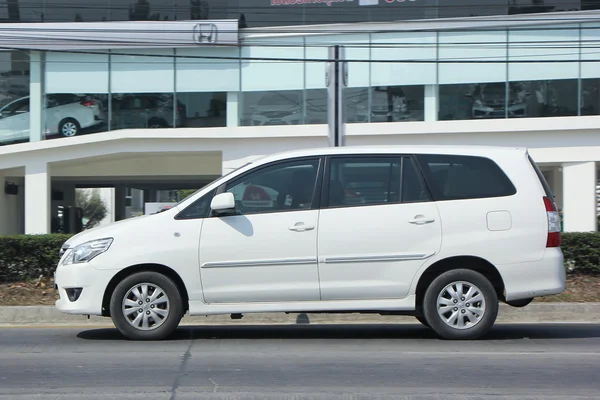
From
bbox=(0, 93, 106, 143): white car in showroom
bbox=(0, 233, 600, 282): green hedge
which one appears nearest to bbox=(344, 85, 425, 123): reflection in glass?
bbox=(0, 93, 106, 143): white car in showroom

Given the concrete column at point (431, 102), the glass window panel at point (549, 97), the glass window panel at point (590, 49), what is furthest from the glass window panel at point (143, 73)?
the glass window panel at point (590, 49)

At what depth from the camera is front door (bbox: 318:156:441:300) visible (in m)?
8.05

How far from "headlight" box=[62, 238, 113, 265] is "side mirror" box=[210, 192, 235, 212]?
3.85 feet

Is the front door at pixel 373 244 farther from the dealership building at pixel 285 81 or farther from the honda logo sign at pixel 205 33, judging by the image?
the honda logo sign at pixel 205 33

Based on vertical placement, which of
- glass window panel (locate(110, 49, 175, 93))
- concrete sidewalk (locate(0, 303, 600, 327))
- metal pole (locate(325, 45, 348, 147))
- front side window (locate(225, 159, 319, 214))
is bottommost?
concrete sidewalk (locate(0, 303, 600, 327))

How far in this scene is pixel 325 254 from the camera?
8.04 metres

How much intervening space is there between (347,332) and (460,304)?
1665mm

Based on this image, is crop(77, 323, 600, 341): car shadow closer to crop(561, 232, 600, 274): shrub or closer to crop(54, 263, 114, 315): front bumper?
crop(54, 263, 114, 315): front bumper

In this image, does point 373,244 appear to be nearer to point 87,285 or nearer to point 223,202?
point 223,202

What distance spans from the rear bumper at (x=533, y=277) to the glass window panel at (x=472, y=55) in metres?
13.9

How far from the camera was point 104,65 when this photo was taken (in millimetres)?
22594

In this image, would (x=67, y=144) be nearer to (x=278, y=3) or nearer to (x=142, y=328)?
(x=278, y=3)

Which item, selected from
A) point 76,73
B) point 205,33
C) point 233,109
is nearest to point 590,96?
point 233,109

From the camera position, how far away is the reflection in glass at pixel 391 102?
21734 mm
